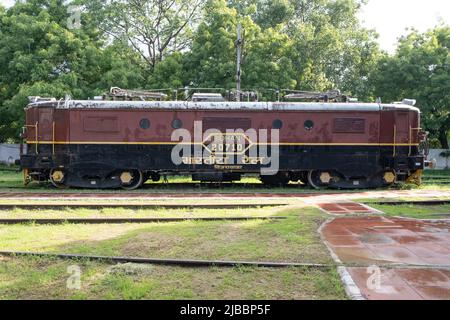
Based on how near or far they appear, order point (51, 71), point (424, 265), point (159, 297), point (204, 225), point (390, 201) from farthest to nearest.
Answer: point (51, 71)
point (390, 201)
point (204, 225)
point (424, 265)
point (159, 297)

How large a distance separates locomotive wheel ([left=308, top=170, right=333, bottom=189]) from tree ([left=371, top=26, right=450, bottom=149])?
1414cm

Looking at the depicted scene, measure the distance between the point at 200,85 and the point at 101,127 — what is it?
1123cm

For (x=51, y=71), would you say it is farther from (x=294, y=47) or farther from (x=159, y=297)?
(x=159, y=297)

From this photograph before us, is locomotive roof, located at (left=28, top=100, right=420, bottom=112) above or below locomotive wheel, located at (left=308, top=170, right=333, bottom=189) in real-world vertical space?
above

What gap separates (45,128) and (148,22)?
16.0 m

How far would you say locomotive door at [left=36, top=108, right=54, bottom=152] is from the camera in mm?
16578

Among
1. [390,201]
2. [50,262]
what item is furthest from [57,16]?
[50,262]

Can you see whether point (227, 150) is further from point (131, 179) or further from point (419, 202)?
point (419, 202)

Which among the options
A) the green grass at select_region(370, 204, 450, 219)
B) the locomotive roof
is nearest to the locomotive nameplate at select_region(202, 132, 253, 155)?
the locomotive roof

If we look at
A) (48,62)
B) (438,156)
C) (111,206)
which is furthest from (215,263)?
(438,156)

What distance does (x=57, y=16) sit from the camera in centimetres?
2834

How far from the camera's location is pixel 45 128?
16.6 metres

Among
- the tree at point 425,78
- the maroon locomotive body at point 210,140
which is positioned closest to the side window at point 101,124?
the maroon locomotive body at point 210,140

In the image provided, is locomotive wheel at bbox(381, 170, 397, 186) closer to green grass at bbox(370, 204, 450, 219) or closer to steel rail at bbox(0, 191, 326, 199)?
steel rail at bbox(0, 191, 326, 199)
